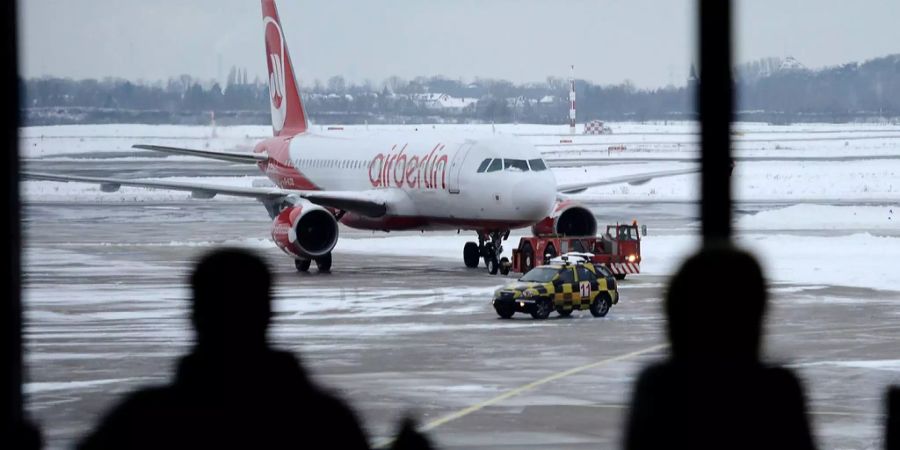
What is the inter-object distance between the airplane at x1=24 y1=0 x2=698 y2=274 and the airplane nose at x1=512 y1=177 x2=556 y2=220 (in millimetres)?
22

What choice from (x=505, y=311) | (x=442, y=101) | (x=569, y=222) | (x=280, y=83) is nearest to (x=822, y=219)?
(x=569, y=222)

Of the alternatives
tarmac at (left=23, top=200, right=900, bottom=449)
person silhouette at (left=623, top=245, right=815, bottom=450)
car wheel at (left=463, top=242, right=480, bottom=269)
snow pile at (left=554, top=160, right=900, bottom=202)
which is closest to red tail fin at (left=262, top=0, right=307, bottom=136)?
tarmac at (left=23, top=200, right=900, bottom=449)

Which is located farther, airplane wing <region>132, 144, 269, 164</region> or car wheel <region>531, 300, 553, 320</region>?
airplane wing <region>132, 144, 269, 164</region>

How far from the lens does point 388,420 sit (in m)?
14.4

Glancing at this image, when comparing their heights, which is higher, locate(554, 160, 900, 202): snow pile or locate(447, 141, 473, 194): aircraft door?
locate(447, 141, 473, 194): aircraft door

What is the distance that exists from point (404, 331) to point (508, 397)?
275 inches

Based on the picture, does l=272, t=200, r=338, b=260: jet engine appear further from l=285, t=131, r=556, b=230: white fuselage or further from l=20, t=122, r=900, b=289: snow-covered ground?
l=20, t=122, r=900, b=289: snow-covered ground

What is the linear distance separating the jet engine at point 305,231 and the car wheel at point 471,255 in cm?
338

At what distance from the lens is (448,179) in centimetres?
3512

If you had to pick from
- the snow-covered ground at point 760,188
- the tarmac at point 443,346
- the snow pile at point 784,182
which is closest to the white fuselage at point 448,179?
the tarmac at point 443,346

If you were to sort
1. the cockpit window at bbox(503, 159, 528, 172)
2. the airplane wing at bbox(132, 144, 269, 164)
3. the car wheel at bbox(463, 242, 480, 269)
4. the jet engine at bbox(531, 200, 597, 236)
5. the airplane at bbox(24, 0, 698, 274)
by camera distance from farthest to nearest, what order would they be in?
1. the airplane wing at bbox(132, 144, 269, 164)
2. the jet engine at bbox(531, 200, 597, 236)
3. the car wheel at bbox(463, 242, 480, 269)
4. the cockpit window at bbox(503, 159, 528, 172)
5. the airplane at bbox(24, 0, 698, 274)

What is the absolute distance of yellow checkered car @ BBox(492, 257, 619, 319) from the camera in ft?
82.0

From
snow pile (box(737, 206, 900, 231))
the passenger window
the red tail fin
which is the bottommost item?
snow pile (box(737, 206, 900, 231))

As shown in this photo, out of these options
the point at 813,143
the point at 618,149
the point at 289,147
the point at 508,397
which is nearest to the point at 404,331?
the point at 508,397
